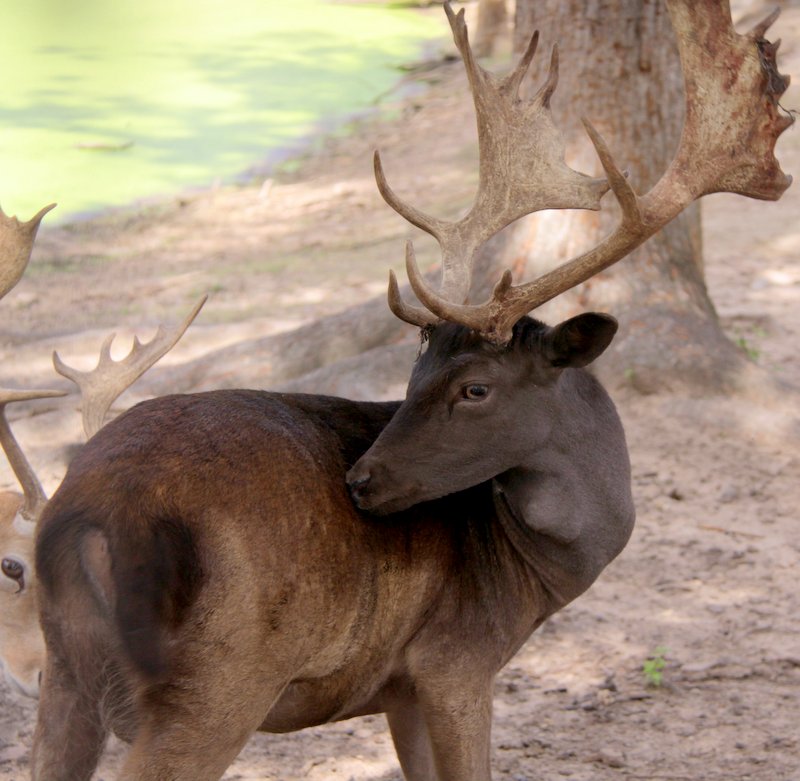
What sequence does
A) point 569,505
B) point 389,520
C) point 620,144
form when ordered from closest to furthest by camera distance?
point 389,520
point 569,505
point 620,144

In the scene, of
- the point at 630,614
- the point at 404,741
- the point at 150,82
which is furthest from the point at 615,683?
the point at 150,82

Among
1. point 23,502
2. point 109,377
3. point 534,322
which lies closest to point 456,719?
point 534,322

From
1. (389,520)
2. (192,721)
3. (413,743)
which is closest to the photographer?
(192,721)

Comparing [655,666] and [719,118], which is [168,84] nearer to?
[655,666]

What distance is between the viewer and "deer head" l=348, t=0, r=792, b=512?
3.62m

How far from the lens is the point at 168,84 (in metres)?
19.2

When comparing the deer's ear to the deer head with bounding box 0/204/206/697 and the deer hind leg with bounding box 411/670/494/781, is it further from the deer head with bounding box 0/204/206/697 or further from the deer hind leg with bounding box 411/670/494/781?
the deer head with bounding box 0/204/206/697

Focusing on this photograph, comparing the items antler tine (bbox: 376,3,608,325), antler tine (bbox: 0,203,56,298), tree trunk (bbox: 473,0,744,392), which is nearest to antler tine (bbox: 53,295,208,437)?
antler tine (bbox: 0,203,56,298)

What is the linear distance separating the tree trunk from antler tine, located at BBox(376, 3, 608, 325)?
7.43 feet

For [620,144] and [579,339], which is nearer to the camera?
[579,339]

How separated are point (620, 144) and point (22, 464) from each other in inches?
153

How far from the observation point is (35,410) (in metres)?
7.51

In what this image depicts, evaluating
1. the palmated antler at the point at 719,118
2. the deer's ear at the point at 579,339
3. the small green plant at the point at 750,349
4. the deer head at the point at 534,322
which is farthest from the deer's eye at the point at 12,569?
the small green plant at the point at 750,349

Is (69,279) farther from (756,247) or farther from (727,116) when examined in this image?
(727,116)
